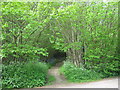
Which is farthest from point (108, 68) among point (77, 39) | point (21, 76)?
point (21, 76)

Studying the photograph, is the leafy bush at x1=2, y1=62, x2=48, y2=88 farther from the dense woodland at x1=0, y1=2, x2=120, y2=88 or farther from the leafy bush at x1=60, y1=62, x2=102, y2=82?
the leafy bush at x1=60, y1=62, x2=102, y2=82

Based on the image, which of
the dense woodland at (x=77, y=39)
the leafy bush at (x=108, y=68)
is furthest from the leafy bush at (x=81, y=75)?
the leafy bush at (x=108, y=68)

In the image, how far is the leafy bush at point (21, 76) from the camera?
5.40 m

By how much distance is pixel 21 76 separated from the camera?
568 centimetres

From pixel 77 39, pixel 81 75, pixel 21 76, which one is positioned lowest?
pixel 81 75

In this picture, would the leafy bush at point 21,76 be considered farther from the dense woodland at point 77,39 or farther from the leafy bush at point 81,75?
the leafy bush at point 81,75

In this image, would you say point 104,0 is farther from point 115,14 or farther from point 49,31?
point 49,31

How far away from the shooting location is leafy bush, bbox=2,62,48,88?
5.40 m

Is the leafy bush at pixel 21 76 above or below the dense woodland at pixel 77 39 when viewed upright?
below

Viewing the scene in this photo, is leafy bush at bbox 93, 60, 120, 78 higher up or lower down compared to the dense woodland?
lower down

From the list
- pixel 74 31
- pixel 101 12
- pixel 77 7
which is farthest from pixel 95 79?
pixel 77 7

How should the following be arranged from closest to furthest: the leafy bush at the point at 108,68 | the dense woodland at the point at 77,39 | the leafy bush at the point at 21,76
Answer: the leafy bush at the point at 21,76 → the dense woodland at the point at 77,39 → the leafy bush at the point at 108,68

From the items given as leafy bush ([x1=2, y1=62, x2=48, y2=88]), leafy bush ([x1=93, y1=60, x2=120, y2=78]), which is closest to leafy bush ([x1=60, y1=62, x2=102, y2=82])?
leafy bush ([x1=93, y1=60, x2=120, y2=78])

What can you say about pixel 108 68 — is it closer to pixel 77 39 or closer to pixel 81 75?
pixel 81 75
